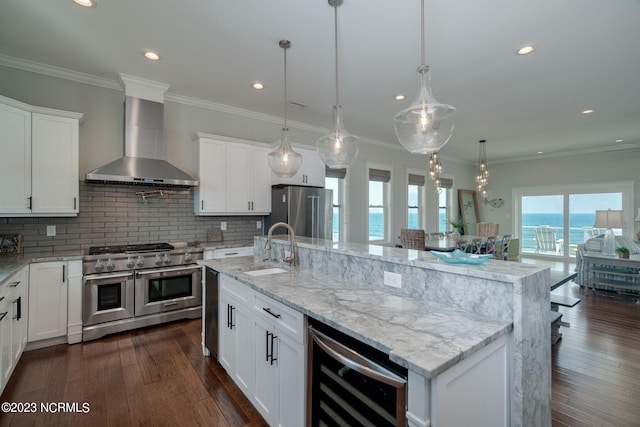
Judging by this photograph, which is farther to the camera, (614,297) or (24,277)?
(614,297)

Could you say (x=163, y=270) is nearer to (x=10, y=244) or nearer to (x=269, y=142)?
(x=10, y=244)

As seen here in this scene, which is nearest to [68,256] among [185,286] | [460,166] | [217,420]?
[185,286]

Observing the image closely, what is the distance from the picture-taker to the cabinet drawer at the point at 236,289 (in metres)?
2.10

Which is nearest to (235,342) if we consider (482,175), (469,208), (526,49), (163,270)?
(163,270)

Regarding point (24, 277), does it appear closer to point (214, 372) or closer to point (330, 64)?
point (214, 372)

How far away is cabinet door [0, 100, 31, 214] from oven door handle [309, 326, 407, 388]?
333 cm

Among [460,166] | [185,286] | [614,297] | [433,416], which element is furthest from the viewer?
[460,166]

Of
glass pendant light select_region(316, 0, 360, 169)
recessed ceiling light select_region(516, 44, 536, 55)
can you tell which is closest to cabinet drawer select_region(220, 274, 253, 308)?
glass pendant light select_region(316, 0, 360, 169)

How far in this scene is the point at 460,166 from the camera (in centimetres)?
880

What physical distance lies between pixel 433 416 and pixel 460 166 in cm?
892

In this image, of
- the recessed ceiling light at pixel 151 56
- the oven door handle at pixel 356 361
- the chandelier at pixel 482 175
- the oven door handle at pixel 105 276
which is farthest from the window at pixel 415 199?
the oven door handle at pixel 356 361

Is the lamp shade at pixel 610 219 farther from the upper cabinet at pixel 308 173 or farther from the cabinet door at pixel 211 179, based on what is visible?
the cabinet door at pixel 211 179

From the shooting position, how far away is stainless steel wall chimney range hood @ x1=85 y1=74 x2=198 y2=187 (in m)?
3.47

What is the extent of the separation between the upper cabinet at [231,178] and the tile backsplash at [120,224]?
30 cm
